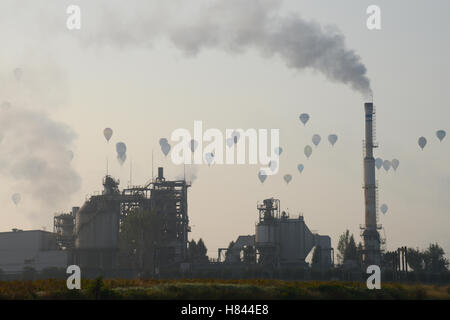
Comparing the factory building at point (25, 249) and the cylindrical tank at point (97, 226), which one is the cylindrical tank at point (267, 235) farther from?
the factory building at point (25, 249)

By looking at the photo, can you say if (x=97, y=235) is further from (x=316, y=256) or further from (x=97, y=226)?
(x=316, y=256)

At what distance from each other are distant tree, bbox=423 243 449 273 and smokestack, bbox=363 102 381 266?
22714 millimetres

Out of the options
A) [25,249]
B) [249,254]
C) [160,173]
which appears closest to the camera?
[160,173]

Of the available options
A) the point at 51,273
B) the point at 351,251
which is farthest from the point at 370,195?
the point at 51,273

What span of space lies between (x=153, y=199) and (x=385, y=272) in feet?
122

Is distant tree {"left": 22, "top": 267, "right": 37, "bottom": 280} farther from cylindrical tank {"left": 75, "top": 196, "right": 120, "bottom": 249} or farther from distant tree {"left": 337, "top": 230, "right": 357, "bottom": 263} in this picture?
distant tree {"left": 337, "top": 230, "right": 357, "bottom": 263}

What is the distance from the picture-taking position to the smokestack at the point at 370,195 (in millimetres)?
106375

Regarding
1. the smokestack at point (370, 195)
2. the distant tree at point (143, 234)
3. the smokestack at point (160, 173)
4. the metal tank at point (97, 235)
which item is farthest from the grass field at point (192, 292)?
the smokestack at point (160, 173)

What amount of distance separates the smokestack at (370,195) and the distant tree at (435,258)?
894 inches

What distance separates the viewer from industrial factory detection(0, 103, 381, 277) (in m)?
109

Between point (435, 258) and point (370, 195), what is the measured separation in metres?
30.0

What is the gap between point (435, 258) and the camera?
424 ft

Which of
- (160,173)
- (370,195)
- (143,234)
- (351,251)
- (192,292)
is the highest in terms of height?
(160,173)
